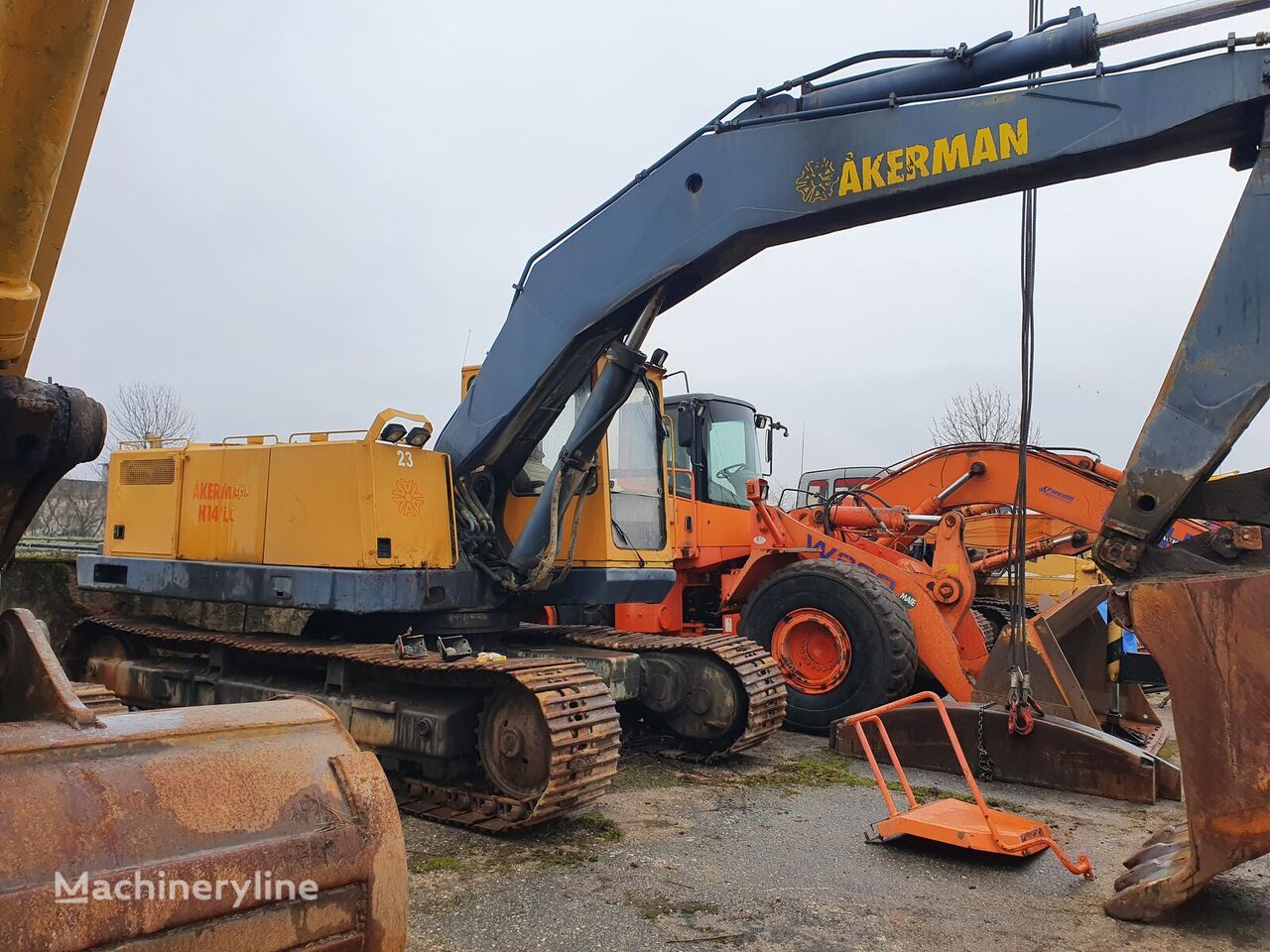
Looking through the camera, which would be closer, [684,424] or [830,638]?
[830,638]

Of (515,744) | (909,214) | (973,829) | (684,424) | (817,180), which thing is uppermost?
(817,180)

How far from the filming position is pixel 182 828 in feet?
6.28

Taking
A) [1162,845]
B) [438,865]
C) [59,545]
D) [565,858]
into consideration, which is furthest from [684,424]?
[59,545]

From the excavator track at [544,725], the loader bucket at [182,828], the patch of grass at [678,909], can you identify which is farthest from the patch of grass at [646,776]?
the loader bucket at [182,828]

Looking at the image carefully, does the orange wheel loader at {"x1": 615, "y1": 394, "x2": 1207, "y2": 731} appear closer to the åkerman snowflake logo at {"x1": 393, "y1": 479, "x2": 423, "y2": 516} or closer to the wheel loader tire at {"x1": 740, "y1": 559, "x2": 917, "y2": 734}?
the wheel loader tire at {"x1": 740, "y1": 559, "x2": 917, "y2": 734}

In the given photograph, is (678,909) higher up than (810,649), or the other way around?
(810,649)

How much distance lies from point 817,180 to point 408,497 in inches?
113

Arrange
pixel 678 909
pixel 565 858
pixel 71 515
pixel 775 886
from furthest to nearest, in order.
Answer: pixel 71 515 → pixel 565 858 → pixel 775 886 → pixel 678 909

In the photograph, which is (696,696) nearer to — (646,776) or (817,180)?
(646,776)

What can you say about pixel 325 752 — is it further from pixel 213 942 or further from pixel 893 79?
pixel 893 79

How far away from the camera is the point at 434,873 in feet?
14.3

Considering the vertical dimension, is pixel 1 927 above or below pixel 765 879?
above

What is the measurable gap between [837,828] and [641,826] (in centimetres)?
101

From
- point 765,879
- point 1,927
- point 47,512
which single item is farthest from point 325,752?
point 47,512
